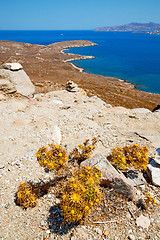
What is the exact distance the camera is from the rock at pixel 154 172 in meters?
5.51

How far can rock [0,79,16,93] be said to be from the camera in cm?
1393

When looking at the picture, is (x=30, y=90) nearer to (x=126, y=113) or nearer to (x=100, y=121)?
(x=100, y=121)

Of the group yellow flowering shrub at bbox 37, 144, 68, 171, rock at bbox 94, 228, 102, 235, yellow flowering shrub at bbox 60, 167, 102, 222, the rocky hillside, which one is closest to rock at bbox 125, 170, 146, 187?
the rocky hillside

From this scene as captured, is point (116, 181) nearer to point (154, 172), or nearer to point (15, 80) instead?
point (154, 172)

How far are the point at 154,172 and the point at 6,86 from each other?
13.4 metres

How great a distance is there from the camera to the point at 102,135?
27.1 ft

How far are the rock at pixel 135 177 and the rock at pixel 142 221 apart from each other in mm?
1038

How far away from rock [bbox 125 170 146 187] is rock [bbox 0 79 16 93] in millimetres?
12690

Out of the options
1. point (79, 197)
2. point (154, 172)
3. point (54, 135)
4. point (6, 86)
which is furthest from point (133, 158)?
point (6, 86)

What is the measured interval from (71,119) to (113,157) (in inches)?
204

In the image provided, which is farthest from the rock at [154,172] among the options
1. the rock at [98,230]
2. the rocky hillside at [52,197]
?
the rock at [98,230]

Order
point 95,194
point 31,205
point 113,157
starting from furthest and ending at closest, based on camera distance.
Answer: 1. point 113,157
2. point 31,205
3. point 95,194

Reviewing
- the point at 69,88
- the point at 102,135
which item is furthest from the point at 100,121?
the point at 69,88

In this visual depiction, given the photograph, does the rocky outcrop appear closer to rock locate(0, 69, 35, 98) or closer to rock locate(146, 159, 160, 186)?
rock locate(0, 69, 35, 98)
